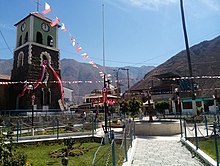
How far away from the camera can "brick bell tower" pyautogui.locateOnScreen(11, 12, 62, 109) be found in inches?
956

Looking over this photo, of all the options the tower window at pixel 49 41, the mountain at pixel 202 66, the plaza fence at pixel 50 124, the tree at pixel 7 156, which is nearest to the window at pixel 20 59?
the tower window at pixel 49 41

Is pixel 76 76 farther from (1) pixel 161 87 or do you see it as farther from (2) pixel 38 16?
(2) pixel 38 16

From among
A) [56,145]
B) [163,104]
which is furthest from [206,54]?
[56,145]

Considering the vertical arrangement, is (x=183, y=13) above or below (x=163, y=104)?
above

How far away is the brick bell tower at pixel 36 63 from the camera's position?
24288 millimetres

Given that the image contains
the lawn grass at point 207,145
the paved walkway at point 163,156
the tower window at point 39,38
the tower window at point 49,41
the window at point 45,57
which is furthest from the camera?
the tower window at point 49,41

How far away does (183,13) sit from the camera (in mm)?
26609

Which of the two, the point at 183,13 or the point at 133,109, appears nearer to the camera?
the point at 133,109

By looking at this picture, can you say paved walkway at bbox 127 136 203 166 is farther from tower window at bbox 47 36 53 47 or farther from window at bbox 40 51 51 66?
tower window at bbox 47 36 53 47

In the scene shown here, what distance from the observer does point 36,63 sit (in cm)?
2536

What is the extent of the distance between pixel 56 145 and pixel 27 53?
53.4ft

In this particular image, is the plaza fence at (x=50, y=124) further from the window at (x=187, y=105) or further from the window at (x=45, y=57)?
the window at (x=187, y=105)

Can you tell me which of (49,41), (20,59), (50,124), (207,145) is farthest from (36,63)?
(207,145)

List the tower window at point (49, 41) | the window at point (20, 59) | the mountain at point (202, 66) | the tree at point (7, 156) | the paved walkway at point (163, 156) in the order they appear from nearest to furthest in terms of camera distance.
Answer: the tree at point (7, 156) < the paved walkway at point (163, 156) < the window at point (20, 59) < the tower window at point (49, 41) < the mountain at point (202, 66)
